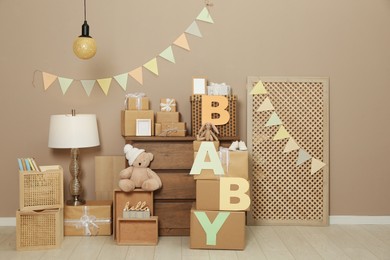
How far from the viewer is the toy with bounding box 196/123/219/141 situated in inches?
142

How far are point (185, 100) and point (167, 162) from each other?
579 mm

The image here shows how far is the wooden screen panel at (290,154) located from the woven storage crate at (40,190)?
1.50 metres

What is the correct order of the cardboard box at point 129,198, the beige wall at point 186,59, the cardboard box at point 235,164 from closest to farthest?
the cardboard box at point 235,164
the cardboard box at point 129,198
the beige wall at point 186,59

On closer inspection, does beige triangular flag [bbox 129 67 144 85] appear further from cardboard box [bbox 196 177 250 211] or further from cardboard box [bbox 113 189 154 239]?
cardboard box [bbox 196 177 250 211]

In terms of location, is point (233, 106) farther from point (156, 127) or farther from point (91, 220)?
point (91, 220)

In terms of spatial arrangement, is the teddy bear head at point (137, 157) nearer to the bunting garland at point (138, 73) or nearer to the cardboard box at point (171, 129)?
the cardboard box at point (171, 129)

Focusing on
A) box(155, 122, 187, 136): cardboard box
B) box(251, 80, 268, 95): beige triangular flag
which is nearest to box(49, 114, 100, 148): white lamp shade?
box(155, 122, 187, 136): cardboard box

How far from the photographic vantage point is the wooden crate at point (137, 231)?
348cm

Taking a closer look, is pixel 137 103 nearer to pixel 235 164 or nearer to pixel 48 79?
pixel 48 79

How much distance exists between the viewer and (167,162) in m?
3.71

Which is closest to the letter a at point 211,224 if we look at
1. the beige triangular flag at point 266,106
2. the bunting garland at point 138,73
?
the beige triangular flag at point 266,106

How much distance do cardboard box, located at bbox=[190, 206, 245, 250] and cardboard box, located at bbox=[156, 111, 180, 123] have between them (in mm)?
762

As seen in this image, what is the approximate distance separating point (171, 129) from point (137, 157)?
0.34 meters

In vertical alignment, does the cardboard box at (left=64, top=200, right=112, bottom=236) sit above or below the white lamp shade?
below
